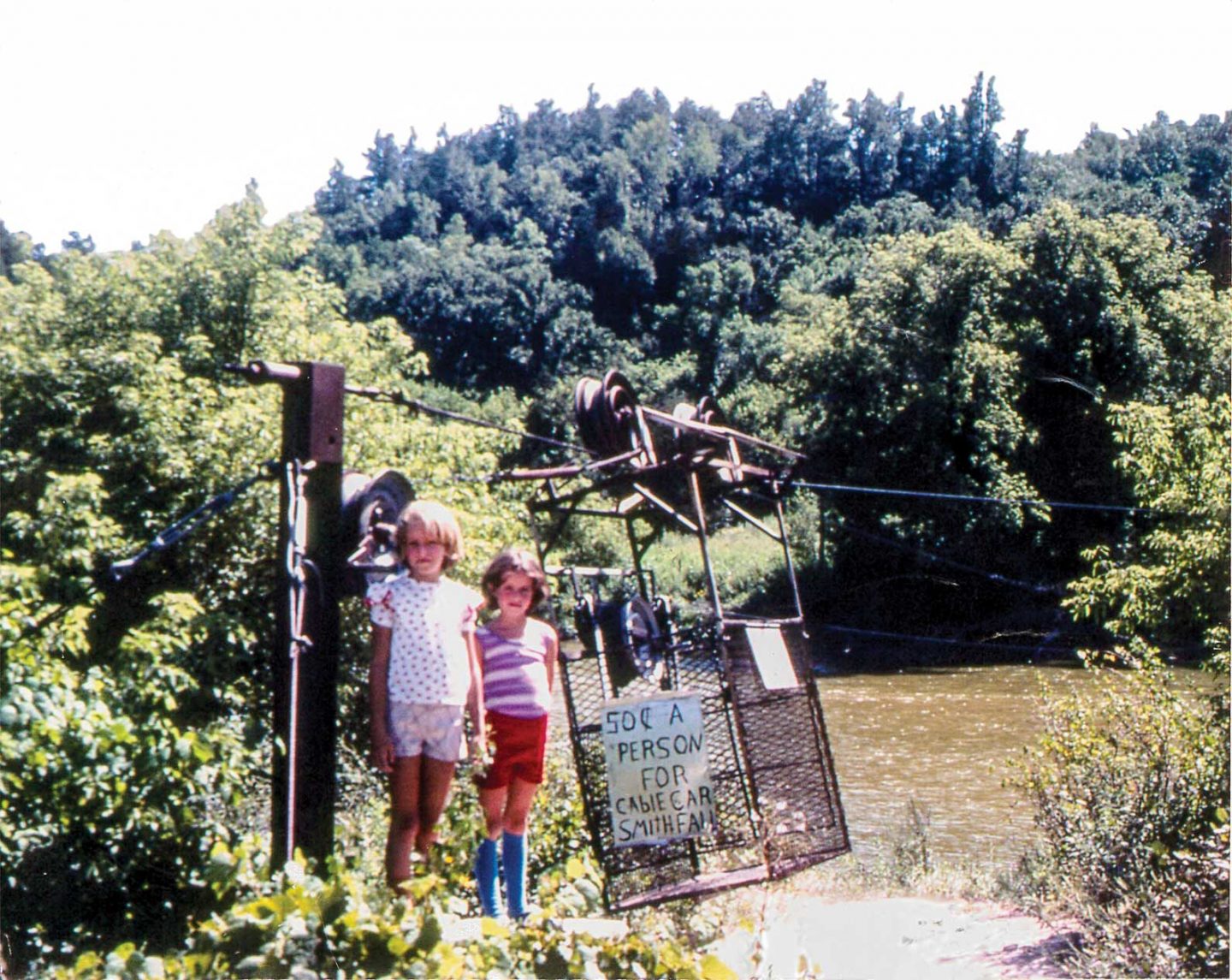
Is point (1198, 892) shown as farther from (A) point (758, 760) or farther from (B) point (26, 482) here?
(B) point (26, 482)

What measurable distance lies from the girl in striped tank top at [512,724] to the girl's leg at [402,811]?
383 millimetres

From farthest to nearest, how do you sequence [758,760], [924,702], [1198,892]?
1. [924,702]
2. [1198,892]
3. [758,760]

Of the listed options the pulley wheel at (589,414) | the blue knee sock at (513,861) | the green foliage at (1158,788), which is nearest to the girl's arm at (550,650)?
the blue knee sock at (513,861)

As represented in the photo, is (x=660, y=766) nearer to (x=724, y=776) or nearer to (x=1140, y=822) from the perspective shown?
(x=724, y=776)

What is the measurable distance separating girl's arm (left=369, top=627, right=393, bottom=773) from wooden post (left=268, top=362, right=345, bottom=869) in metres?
0.12

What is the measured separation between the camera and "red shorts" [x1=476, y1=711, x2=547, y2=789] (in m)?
4.28

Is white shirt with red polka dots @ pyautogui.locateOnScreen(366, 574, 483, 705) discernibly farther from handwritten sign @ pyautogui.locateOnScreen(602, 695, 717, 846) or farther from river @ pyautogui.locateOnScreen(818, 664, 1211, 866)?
river @ pyautogui.locateOnScreen(818, 664, 1211, 866)

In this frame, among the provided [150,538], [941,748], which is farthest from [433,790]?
[941,748]

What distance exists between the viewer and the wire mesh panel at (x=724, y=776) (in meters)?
4.55

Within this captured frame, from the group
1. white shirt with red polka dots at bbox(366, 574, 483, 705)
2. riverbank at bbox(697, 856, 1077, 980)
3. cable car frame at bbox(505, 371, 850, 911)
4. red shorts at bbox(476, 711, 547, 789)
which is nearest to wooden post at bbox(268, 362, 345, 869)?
white shirt with red polka dots at bbox(366, 574, 483, 705)

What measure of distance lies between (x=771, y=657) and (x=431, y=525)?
158 cm

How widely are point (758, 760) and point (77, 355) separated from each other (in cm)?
1197

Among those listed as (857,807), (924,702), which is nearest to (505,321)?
(924,702)

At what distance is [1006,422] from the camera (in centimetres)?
3147
